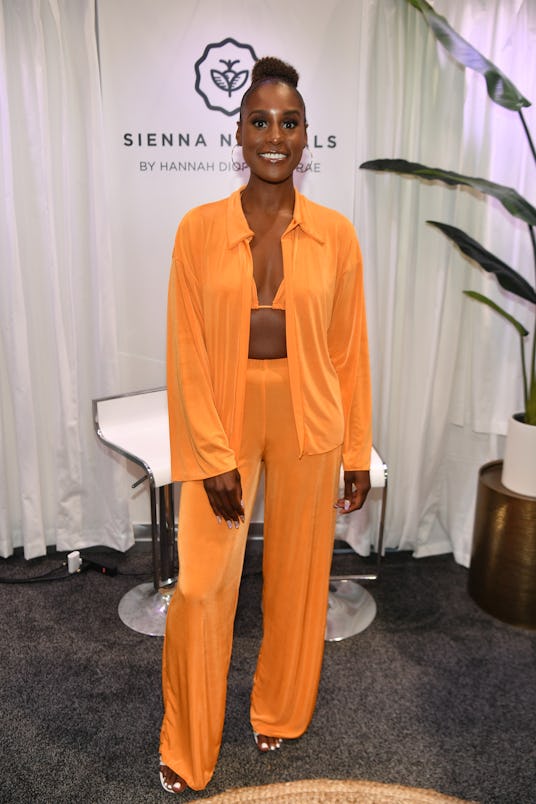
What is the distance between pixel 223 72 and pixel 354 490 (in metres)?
1.80

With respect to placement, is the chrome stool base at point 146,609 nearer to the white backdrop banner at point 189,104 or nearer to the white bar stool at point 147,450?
the white bar stool at point 147,450

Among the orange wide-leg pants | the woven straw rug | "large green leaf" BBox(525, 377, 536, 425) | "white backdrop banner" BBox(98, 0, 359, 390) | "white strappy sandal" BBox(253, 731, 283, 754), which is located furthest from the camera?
"white backdrop banner" BBox(98, 0, 359, 390)

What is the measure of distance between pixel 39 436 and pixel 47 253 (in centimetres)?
78

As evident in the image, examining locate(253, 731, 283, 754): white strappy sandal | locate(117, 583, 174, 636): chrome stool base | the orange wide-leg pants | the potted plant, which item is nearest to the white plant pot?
the potted plant

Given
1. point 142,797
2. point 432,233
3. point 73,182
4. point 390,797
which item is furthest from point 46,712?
point 432,233

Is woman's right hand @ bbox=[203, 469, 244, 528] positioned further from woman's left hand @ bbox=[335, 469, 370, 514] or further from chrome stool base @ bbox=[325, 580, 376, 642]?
chrome stool base @ bbox=[325, 580, 376, 642]

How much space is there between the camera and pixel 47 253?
278 cm

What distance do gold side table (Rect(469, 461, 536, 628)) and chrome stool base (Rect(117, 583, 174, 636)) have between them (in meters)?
1.19

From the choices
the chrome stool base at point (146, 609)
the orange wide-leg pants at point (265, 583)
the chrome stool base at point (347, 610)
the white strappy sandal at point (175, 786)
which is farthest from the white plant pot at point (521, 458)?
the white strappy sandal at point (175, 786)

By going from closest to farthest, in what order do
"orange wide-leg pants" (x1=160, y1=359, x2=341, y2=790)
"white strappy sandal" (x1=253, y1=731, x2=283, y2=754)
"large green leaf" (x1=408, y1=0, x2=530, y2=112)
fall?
"orange wide-leg pants" (x1=160, y1=359, x2=341, y2=790)
"white strappy sandal" (x1=253, y1=731, x2=283, y2=754)
"large green leaf" (x1=408, y1=0, x2=530, y2=112)

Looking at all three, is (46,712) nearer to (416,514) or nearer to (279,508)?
(279,508)

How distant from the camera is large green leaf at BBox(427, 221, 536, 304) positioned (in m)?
2.45

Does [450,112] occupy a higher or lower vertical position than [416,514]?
higher

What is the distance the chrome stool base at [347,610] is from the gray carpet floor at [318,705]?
0.13 feet
